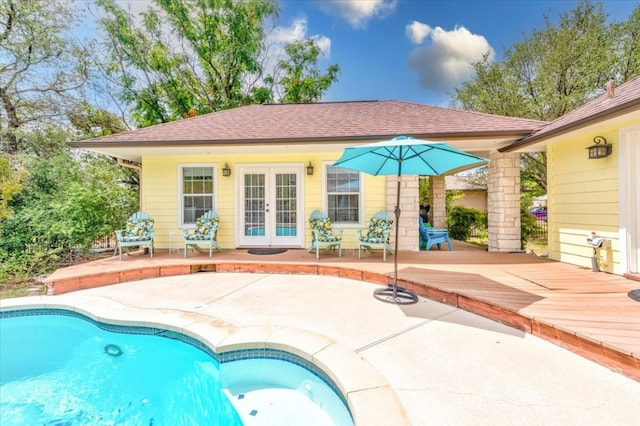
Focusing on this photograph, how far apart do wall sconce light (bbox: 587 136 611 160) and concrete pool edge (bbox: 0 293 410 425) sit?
16.0 feet

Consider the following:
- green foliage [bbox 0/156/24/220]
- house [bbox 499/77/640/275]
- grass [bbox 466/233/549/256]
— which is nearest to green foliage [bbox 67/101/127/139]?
green foliage [bbox 0/156/24/220]

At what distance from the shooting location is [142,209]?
7.32 m

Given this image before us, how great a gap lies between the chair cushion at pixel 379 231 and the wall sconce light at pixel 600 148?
3345 millimetres

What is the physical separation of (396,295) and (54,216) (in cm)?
756

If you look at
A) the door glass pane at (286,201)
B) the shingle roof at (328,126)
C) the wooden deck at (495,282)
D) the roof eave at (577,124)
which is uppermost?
the shingle roof at (328,126)

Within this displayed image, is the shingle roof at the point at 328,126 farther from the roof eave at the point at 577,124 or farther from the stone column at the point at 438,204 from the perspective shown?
the stone column at the point at 438,204

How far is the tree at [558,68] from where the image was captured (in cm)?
1020

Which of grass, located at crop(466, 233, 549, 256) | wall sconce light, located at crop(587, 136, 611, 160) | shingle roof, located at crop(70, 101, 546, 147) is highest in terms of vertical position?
shingle roof, located at crop(70, 101, 546, 147)

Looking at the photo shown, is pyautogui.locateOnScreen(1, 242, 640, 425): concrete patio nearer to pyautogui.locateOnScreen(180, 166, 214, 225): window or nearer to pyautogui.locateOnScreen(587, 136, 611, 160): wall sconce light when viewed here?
pyautogui.locateOnScreen(587, 136, 611, 160): wall sconce light

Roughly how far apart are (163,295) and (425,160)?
440 centimetres

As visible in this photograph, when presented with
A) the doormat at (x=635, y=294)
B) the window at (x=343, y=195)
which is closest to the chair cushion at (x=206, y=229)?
the window at (x=343, y=195)

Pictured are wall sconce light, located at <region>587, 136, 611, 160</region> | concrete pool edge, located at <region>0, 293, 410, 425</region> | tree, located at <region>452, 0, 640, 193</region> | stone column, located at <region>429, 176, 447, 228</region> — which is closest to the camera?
concrete pool edge, located at <region>0, 293, 410, 425</region>

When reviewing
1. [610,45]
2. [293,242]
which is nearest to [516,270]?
[293,242]

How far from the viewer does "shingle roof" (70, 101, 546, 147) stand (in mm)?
5863
